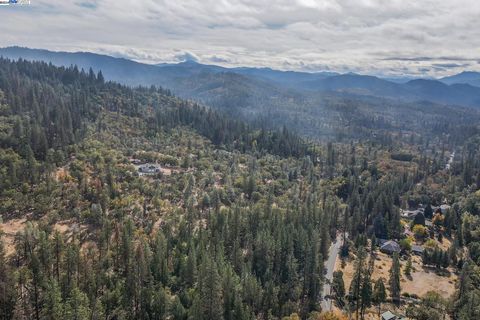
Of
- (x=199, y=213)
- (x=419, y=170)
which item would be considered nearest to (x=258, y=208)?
(x=199, y=213)

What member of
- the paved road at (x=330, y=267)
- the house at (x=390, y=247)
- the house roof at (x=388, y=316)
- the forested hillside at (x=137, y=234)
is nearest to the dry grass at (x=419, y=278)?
the paved road at (x=330, y=267)

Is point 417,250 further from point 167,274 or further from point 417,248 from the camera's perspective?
point 167,274

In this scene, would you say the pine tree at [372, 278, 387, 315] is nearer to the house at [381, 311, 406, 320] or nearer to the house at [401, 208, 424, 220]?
the house at [381, 311, 406, 320]

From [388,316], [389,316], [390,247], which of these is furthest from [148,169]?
[389,316]

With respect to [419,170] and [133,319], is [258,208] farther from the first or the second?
[419,170]

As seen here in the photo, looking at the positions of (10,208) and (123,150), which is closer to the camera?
(10,208)

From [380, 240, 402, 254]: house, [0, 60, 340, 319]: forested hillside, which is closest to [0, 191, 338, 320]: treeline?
[0, 60, 340, 319]: forested hillside
